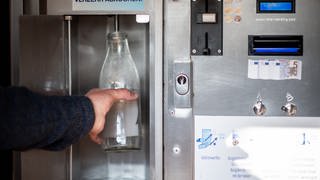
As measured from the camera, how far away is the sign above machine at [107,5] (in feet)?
4.90

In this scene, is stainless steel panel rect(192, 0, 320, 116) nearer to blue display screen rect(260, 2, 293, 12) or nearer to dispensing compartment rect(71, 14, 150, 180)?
blue display screen rect(260, 2, 293, 12)

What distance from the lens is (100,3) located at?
1506 millimetres

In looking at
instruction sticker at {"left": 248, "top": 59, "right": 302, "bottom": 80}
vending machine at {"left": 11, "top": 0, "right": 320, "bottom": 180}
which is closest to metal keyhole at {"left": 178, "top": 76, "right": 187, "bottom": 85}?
vending machine at {"left": 11, "top": 0, "right": 320, "bottom": 180}

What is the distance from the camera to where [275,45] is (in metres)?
1.47

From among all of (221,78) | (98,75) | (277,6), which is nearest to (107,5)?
(98,75)

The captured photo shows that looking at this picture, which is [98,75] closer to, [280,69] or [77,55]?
[77,55]

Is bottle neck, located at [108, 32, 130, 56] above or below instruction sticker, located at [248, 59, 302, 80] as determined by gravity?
above

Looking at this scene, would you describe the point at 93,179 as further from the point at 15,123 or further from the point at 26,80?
the point at 15,123

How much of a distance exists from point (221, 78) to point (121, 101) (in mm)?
334

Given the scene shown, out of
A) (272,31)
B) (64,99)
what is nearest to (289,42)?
(272,31)

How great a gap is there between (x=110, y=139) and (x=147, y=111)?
6.8 inches

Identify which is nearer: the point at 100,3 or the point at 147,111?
the point at 100,3

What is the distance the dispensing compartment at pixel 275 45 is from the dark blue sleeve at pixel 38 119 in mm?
600

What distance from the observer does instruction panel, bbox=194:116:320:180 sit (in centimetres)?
147
